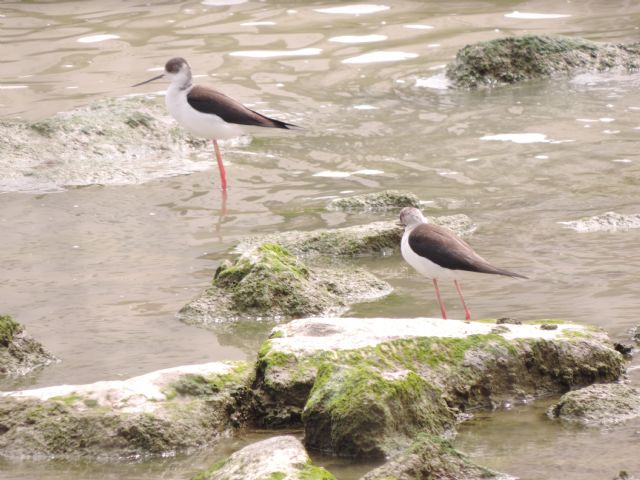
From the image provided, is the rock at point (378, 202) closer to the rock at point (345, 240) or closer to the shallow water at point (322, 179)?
the shallow water at point (322, 179)

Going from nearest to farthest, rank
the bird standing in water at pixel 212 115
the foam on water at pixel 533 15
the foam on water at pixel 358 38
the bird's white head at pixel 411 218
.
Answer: the bird's white head at pixel 411 218 < the bird standing in water at pixel 212 115 < the foam on water at pixel 358 38 < the foam on water at pixel 533 15

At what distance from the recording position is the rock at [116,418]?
509cm

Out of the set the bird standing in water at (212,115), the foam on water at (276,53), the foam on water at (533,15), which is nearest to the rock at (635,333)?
the bird standing in water at (212,115)

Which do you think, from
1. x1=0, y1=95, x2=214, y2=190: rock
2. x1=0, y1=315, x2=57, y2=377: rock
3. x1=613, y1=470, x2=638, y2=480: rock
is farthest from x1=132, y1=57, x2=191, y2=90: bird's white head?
x1=613, y1=470, x2=638, y2=480: rock

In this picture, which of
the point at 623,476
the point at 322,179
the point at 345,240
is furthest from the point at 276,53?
the point at 623,476

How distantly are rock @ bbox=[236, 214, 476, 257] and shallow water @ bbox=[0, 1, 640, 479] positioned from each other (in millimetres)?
151

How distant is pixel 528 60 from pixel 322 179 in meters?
4.68

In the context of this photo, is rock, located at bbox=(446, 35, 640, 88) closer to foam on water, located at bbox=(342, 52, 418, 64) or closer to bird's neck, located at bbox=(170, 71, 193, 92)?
foam on water, located at bbox=(342, 52, 418, 64)

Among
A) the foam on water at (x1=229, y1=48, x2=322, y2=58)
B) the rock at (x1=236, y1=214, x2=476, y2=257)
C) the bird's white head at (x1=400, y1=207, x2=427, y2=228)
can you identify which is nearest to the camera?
the bird's white head at (x1=400, y1=207, x2=427, y2=228)

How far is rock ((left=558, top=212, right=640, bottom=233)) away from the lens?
8.52 metres

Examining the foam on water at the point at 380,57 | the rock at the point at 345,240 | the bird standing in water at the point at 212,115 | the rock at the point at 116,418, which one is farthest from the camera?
the foam on water at the point at 380,57

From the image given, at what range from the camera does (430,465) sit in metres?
4.47

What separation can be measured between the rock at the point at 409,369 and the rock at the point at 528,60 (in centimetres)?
834

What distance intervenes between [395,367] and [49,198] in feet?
17.9
